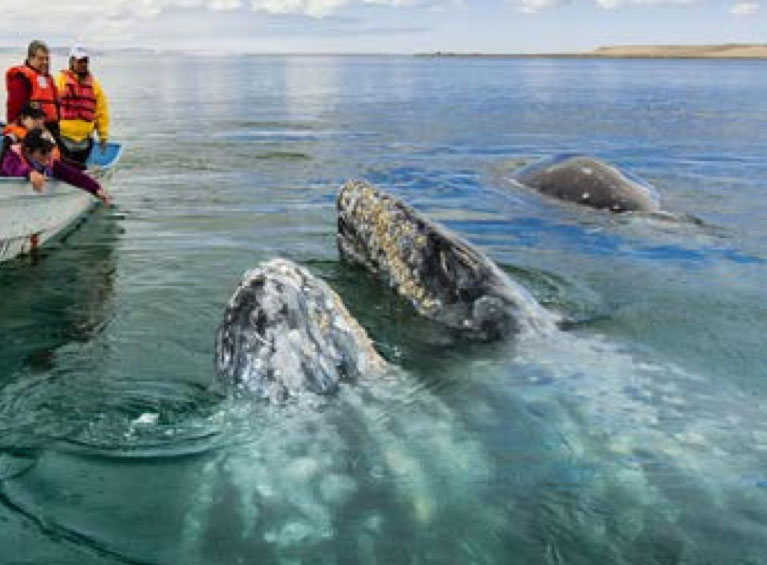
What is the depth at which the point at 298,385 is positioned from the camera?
5324 mm

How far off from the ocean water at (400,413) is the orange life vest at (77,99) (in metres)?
1.45

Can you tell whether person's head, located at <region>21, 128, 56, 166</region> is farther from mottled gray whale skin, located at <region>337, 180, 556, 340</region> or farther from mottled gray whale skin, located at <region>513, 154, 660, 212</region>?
mottled gray whale skin, located at <region>513, 154, 660, 212</region>

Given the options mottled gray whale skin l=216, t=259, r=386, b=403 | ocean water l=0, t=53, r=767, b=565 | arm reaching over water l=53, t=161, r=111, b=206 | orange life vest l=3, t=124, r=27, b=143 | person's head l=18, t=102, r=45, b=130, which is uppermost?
person's head l=18, t=102, r=45, b=130

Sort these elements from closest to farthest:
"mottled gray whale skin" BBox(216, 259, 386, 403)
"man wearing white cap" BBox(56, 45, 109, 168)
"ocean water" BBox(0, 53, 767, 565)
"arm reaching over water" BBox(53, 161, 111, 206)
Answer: "ocean water" BBox(0, 53, 767, 565) → "mottled gray whale skin" BBox(216, 259, 386, 403) → "arm reaching over water" BBox(53, 161, 111, 206) → "man wearing white cap" BBox(56, 45, 109, 168)

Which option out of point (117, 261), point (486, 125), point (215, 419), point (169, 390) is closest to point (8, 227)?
point (117, 261)

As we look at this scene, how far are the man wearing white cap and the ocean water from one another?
1180 millimetres

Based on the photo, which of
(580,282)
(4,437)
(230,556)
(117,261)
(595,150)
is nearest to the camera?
(230,556)

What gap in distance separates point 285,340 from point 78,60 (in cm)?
782

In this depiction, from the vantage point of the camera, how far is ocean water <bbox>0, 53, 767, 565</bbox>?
160 inches

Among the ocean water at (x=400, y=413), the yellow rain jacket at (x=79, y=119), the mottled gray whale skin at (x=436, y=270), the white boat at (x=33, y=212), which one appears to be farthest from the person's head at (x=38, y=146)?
the mottled gray whale skin at (x=436, y=270)

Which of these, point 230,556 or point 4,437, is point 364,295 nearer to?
point 4,437

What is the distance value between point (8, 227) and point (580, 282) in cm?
585

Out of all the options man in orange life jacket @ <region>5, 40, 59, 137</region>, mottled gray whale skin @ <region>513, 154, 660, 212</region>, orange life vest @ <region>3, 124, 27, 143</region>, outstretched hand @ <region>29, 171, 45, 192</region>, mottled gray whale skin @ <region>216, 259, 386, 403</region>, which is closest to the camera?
mottled gray whale skin @ <region>216, 259, 386, 403</region>

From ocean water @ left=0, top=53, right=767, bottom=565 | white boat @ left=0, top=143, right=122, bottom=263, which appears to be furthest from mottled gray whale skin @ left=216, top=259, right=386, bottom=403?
white boat @ left=0, top=143, right=122, bottom=263
